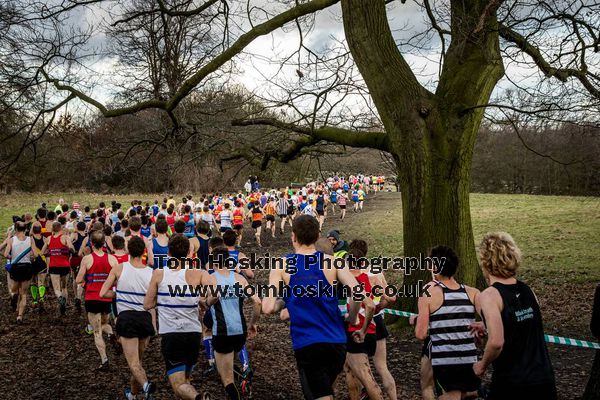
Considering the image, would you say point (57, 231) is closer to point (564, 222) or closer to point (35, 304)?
point (35, 304)

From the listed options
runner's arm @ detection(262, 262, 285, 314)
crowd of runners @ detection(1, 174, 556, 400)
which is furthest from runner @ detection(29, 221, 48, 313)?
runner's arm @ detection(262, 262, 285, 314)

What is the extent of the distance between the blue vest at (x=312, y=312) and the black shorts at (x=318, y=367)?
5cm

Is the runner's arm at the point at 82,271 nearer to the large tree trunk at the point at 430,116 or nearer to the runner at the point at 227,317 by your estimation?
the runner at the point at 227,317

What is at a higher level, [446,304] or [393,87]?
[393,87]


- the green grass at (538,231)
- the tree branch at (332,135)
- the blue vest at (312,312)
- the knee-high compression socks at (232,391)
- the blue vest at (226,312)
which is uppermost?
the tree branch at (332,135)

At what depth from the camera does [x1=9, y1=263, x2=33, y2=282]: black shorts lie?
11211 mm

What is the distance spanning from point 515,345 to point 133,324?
163 inches

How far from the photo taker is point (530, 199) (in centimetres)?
3844

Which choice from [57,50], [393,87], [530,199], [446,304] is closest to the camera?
[446,304]

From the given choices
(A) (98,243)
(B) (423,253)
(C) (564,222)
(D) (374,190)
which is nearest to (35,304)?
(A) (98,243)

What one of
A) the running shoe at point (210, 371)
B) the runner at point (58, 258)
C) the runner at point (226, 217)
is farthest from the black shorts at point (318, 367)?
the runner at point (226, 217)

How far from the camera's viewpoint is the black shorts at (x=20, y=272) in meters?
11.2

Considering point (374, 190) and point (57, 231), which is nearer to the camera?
point (57, 231)

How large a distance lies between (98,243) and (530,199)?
1409 inches
